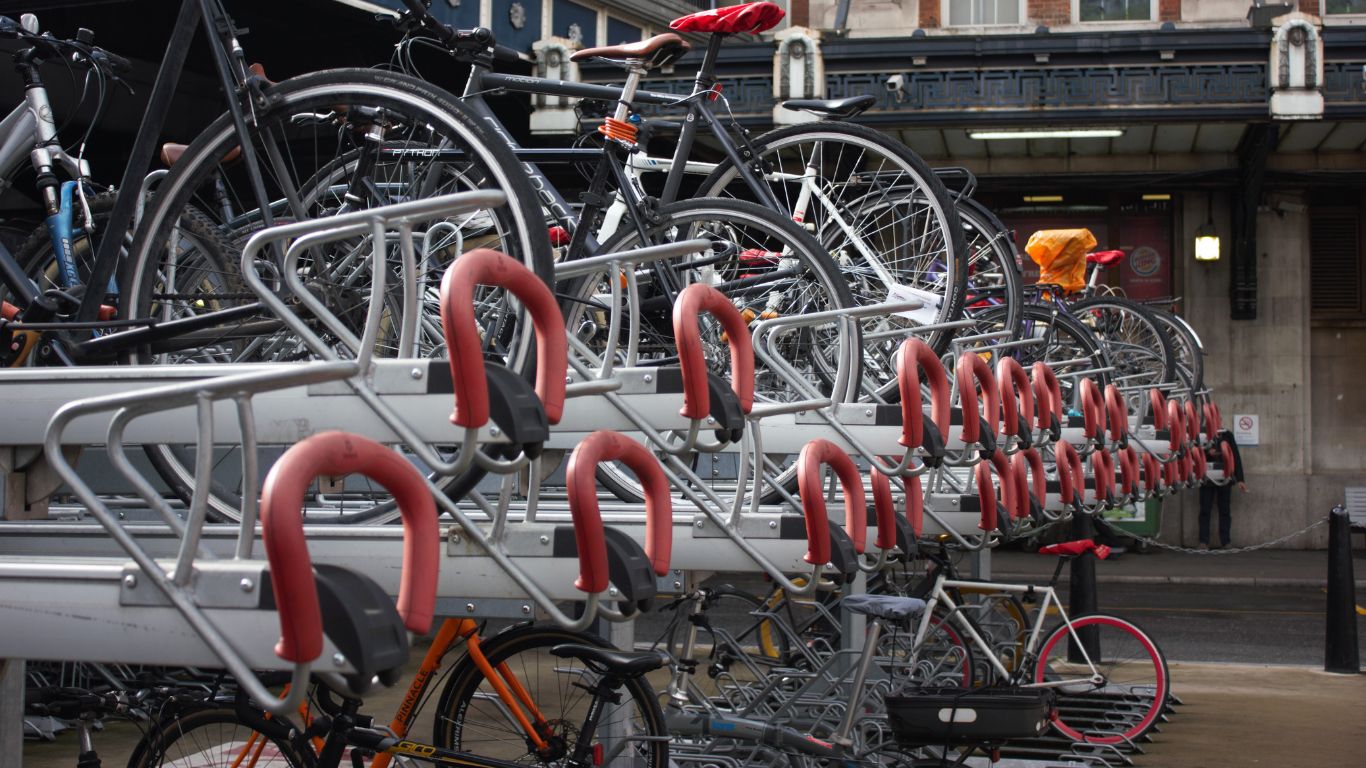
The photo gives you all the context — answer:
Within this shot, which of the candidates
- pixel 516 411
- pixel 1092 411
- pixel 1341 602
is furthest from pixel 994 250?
pixel 1341 602

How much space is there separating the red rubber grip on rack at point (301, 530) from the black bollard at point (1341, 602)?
9510mm

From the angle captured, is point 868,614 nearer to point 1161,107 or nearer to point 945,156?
point 1161,107

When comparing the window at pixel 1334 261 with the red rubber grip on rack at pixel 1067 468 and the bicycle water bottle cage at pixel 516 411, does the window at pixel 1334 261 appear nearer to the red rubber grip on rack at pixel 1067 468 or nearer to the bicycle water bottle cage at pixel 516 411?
the red rubber grip on rack at pixel 1067 468

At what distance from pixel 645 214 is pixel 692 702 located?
3155mm

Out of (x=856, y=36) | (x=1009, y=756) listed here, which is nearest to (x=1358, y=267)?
(x=856, y=36)

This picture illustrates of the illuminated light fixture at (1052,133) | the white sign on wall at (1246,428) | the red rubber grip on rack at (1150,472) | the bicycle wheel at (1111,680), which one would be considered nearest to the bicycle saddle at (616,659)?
the bicycle wheel at (1111,680)

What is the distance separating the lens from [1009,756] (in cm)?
850

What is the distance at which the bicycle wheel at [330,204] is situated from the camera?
3.63 meters

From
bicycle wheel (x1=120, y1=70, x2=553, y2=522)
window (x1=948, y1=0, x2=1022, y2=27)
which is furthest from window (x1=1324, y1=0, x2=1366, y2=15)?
bicycle wheel (x1=120, y1=70, x2=553, y2=522)

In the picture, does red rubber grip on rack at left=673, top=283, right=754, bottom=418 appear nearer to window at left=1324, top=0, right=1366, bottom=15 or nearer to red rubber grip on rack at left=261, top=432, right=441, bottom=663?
red rubber grip on rack at left=261, top=432, right=441, bottom=663

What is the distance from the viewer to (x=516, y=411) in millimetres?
2793

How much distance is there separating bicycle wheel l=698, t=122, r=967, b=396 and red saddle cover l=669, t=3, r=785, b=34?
415mm

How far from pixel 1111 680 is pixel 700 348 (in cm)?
646

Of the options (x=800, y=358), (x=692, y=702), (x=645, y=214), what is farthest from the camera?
(x=692, y=702)
